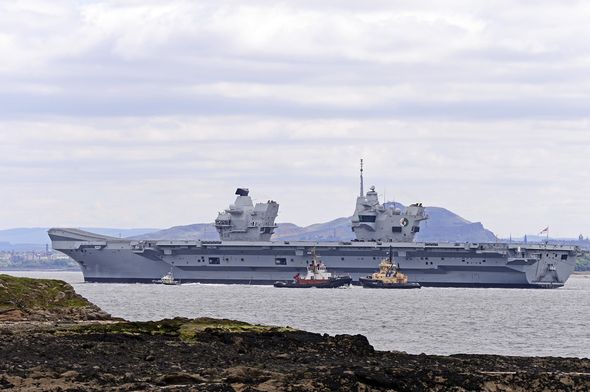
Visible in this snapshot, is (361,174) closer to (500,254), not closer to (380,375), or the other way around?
(500,254)

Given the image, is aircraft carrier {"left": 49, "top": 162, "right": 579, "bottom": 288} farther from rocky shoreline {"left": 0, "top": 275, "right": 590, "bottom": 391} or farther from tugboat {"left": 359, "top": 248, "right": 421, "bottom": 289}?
rocky shoreline {"left": 0, "top": 275, "right": 590, "bottom": 391}

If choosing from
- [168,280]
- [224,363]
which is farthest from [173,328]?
A: [168,280]

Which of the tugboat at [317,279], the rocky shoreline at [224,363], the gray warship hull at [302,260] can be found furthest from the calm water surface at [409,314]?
the rocky shoreline at [224,363]

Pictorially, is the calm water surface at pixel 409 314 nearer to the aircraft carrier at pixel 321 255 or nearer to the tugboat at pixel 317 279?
the tugboat at pixel 317 279

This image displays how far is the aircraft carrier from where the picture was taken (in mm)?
108500

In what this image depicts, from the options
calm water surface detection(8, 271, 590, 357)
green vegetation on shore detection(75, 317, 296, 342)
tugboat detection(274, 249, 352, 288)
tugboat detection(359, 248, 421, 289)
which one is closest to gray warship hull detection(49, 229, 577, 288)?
tugboat detection(274, 249, 352, 288)

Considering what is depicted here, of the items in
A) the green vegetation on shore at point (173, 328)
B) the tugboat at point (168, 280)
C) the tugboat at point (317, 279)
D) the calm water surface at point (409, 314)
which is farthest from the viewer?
the tugboat at point (168, 280)

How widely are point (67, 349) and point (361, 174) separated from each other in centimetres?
11207

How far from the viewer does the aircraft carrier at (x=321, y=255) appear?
4272 inches

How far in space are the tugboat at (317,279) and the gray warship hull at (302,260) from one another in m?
2.37

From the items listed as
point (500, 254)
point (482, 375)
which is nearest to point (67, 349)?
point (482, 375)

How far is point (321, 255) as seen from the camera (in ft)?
369

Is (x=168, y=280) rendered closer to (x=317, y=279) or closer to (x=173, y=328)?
(x=317, y=279)

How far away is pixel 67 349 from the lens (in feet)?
74.5
